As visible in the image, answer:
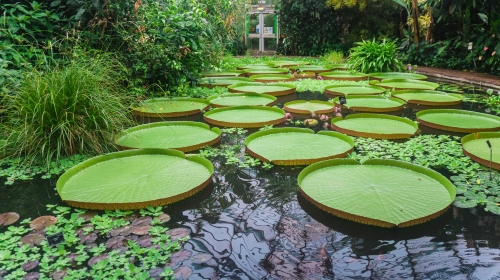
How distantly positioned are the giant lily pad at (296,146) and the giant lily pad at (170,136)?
1.47 feet

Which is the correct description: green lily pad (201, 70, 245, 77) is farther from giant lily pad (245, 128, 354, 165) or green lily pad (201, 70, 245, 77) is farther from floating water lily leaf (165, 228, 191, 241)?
floating water lily leaf (165, 228, 191, 241)

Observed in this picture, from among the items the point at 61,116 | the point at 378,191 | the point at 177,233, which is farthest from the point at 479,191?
the point at 61,116

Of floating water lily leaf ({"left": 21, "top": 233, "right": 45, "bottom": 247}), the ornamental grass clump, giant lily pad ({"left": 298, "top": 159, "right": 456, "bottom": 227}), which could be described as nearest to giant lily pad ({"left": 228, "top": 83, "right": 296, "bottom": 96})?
the ornamental grass clump

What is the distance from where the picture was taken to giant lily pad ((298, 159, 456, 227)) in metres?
2.09

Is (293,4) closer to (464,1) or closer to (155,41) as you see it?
(464,1)

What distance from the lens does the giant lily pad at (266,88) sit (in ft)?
18.9

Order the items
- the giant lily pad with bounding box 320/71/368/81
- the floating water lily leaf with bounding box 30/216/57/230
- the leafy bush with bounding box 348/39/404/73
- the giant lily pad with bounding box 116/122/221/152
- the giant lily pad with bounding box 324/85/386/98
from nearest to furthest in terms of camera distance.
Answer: the floating water lily leaf with bounding box 30/216/57/230 < the giant lily pad with bounding box 116/122/221/152 < the giant lily pad with bounding box 324/85/386/98 < the giant lily pad with bounding box 320/71/368/81 < the leafy bush with bounding box 348/39/404/73

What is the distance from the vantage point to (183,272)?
169 centimetres

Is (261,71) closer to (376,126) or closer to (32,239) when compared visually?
(376,126)

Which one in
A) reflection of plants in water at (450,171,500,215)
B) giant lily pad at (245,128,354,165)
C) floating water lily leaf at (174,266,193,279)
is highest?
giant lily pad at (245,128,354,165)

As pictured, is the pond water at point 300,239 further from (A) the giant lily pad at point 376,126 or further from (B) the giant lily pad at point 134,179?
(A) the giant lily pad at point 376,126

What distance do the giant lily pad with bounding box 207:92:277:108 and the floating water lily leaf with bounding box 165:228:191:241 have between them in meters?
2.96

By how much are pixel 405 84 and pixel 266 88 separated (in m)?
2.43

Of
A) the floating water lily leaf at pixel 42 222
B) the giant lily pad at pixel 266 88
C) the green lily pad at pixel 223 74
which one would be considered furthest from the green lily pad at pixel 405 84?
the floating water lily leaf at pixel 42 222
